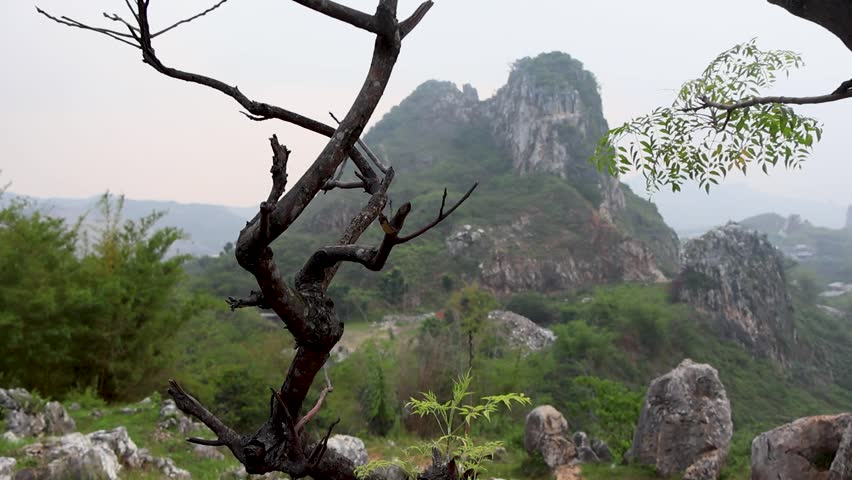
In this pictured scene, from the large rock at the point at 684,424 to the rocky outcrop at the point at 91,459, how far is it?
544 centimetres

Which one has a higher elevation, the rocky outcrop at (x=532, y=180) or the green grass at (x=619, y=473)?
the rocky outcrop at (x=532, y=180)

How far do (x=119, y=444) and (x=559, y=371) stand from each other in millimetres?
16746

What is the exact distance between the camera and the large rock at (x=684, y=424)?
21.7 feet

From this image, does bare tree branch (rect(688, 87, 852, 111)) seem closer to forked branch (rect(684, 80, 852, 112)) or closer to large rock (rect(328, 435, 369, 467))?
forked branch (rect(684, 80, 852, 112))

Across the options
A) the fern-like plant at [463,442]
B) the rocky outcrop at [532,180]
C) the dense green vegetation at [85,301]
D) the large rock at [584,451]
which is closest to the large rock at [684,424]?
the large rock at [584,451]

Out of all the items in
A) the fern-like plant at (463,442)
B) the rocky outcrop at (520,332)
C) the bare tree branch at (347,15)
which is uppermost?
the bare tree branch at (347,15)

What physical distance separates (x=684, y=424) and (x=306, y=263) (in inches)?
261

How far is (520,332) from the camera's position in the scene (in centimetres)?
2539

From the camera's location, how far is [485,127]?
6038 centimetres

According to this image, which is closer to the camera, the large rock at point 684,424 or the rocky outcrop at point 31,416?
the rocky outcrop at point 31,416

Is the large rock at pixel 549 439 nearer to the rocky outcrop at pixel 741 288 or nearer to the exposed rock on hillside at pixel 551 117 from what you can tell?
the rocky outcrop at pixel 741 288

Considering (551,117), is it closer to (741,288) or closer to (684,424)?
(741,288)

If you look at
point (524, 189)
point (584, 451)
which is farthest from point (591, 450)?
point (524, 189)

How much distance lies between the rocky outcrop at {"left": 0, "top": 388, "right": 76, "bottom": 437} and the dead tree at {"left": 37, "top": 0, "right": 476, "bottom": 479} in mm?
5244
